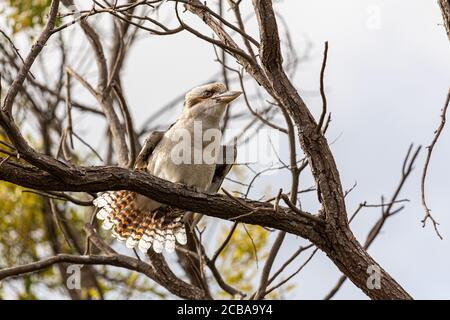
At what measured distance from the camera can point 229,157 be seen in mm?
5605

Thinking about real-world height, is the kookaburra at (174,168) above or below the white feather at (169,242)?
above

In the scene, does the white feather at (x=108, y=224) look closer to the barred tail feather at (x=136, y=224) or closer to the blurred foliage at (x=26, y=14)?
the barred tail feather at (x=136, y=224)

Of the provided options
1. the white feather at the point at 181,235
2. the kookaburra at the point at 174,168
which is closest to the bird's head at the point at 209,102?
the kookaburra at the point at 174,168

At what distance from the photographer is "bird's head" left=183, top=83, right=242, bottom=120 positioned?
5.41 m

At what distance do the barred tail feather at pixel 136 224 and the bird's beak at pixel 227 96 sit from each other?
0.84 m

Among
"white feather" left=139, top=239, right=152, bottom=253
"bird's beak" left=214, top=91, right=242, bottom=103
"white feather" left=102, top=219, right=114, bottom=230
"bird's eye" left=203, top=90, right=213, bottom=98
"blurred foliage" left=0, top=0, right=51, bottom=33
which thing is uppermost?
"blurred foliage" left=0, top=0, right=51, bottom=33

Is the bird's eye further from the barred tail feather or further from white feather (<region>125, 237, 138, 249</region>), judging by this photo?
white feather (<region>125, 237, 138, 249</region>)

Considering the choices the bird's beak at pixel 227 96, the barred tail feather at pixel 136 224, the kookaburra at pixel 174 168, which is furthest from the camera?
the barred tail feather at pixel 136 224

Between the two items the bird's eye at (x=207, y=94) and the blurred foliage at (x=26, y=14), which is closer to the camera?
the bird's eye at (x=207, y=94)

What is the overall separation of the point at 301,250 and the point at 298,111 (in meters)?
1.38

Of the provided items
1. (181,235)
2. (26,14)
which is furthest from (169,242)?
(26,14)

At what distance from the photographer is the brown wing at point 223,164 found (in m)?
5.60

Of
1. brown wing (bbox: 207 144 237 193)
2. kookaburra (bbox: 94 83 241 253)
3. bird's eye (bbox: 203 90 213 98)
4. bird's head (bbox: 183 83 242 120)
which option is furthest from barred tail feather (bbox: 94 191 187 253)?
bird's eye (bbox: 203 90 213 98)

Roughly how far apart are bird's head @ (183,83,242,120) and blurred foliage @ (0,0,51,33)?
7.29 ft
